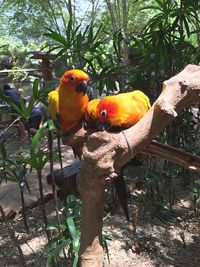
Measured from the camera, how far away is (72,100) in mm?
1124


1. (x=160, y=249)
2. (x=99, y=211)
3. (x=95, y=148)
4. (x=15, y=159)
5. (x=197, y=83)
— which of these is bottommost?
(x=160, y=249)

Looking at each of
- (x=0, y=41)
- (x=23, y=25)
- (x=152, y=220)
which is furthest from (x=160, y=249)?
(x=0, y=41)

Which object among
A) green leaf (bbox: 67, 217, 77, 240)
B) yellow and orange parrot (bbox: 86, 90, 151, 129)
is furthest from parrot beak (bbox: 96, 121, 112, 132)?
green leaf (bbox: 67, 217, 77, 240)

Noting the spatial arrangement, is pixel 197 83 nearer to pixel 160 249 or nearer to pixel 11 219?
pixel 160 249

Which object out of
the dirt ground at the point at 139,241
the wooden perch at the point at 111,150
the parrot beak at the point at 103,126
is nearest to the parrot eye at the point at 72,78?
the parrot beak at the point at 103,126

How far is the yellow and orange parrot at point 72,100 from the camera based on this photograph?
3.70 ft

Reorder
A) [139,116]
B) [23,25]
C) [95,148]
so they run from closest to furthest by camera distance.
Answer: [95,148] → [139,116] → [23,25]

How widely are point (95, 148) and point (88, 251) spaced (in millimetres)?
270

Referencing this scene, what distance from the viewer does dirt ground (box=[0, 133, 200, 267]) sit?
199 cm

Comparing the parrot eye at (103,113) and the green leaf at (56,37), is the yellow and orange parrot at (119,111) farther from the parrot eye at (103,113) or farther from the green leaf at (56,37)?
the green leaf at (56,37)

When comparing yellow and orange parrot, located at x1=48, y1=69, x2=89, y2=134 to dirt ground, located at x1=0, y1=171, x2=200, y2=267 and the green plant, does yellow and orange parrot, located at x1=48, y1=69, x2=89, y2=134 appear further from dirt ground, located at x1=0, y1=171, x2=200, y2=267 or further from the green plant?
dirt ground, located at x1=0, y1=171, x2=200, y2=267

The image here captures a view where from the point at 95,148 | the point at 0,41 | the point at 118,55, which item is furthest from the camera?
the point at 0,41

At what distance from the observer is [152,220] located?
7.86 feet

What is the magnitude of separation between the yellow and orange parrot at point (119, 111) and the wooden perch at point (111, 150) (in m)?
0.13
